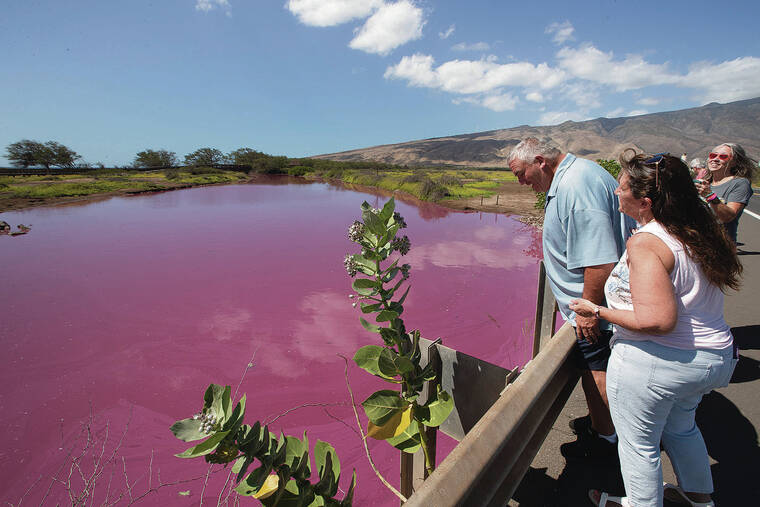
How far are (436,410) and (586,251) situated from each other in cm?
111

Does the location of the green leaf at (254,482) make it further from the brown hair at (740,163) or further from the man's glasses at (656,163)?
the brown hair at (740,163)

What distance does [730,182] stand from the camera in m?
2.89

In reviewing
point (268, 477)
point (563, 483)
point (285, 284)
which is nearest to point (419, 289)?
point (285, 284)

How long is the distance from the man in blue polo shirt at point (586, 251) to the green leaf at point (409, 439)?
0.98 metres

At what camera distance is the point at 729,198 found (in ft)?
9.39

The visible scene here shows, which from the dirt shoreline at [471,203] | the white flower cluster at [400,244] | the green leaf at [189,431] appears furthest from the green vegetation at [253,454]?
the dirt shoreline at [471,203]

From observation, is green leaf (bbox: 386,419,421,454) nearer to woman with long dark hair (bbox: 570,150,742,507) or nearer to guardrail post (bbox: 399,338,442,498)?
guardrail post (bbox: 399,338,442,498)

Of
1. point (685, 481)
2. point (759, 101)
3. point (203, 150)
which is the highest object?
point (759, 101)

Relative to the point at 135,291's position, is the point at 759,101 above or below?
above

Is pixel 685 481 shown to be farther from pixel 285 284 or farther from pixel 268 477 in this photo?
pixel 285 284

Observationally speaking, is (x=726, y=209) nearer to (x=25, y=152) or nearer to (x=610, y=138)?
(x=25, y=152)

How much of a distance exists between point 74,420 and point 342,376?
2.96 meters

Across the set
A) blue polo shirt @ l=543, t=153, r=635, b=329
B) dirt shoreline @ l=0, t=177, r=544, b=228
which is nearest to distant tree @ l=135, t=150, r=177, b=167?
dirt shoreline @ l=0, t=177, r=544, b=228

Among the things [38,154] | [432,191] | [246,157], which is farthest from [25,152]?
[432,191]
